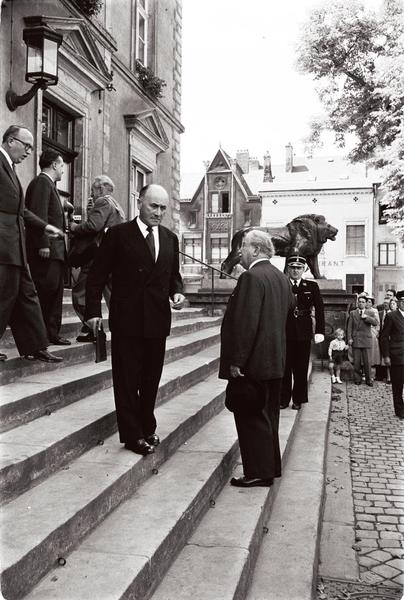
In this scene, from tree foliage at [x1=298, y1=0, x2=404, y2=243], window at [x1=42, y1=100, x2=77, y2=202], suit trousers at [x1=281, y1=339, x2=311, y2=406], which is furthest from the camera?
tree foliage at [x1=298, y1=0, x2=404, y2=243]

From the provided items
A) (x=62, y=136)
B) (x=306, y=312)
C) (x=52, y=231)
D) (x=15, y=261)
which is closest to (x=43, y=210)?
(x=52, y=231)

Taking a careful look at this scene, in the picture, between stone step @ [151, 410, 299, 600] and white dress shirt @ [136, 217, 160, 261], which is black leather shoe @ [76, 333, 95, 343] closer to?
white dress shirt @ [136, 217, 160, 261]

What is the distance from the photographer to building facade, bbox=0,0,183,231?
835 centimetres

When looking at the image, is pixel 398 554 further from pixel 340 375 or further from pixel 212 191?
pixel 212 191

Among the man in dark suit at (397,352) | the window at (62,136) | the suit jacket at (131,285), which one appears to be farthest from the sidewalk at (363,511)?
the window at (62,136)

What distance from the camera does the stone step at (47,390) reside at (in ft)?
12.6

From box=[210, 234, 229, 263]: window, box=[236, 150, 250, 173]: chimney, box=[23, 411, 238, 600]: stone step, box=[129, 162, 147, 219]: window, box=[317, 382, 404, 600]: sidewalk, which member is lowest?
box=[317, 382, 404, 600]: sidewalk

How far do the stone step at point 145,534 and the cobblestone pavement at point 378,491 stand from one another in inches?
44.6

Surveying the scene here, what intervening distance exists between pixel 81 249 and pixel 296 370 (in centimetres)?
321

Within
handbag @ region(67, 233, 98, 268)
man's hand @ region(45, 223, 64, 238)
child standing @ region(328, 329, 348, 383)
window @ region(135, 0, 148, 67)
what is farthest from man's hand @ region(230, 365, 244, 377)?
window @ region(135, 0, 148, 67)

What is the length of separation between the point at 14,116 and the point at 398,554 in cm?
687

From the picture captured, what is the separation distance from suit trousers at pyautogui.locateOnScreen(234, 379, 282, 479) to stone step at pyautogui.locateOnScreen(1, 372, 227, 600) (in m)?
0.22

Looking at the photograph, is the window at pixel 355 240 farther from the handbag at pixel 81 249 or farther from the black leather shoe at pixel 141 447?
the black leather shoe at pixel 141 447

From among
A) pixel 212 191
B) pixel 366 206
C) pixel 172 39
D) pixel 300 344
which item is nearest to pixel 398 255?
pixel 366 206
